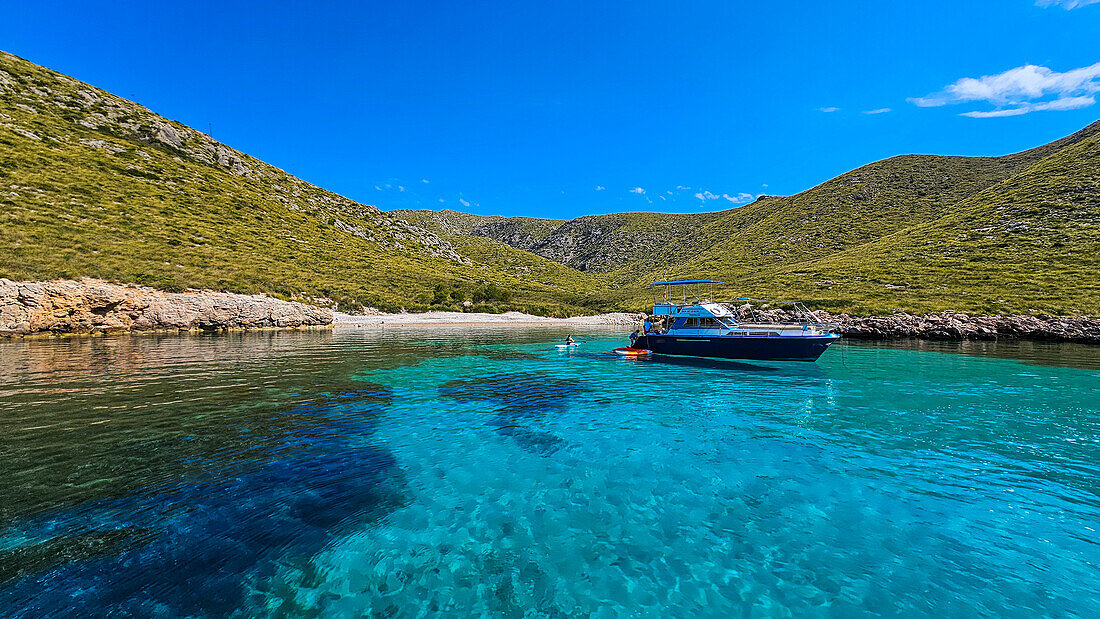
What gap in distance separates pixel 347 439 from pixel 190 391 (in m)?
11.4

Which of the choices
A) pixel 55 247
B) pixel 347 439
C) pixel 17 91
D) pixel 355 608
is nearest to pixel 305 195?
pixel 17 91

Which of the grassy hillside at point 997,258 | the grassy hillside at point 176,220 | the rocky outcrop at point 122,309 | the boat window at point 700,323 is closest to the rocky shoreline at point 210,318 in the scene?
the rocky outcrop at point 122,309

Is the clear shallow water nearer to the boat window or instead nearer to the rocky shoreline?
the boat window

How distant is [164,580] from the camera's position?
574 centimetres

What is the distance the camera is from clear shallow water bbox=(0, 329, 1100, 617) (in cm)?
568

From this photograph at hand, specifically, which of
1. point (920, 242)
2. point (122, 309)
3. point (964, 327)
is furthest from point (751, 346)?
point (920, 242)

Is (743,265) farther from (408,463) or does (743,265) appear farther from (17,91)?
(17,91)

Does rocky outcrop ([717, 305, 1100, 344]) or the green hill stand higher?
the green hill

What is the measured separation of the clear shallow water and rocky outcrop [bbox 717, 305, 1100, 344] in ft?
96.6

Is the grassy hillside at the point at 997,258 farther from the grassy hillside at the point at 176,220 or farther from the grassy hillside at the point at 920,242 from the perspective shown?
the grassy hillside at the point at 176,220

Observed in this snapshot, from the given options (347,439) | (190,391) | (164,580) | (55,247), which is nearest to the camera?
(164,580)

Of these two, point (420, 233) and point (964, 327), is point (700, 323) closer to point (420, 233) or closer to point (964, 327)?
point (964, 327)

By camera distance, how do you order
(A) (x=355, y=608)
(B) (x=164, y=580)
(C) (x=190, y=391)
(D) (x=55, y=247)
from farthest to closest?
(D) (x=55, y=247) < (C) (x=190, y=391) < (B) (x=164, y=580) < (A) (x=355, y=608)

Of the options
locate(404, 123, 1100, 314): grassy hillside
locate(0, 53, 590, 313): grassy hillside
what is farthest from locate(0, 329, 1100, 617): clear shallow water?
locate(0, 53, 590, 313): grassy hillside
